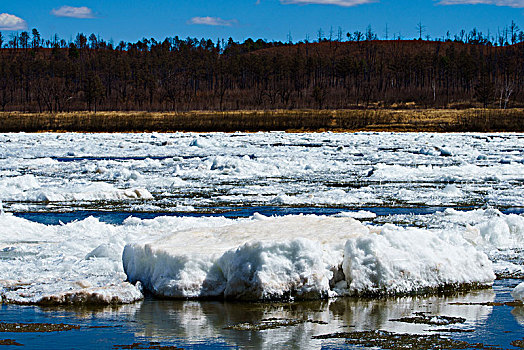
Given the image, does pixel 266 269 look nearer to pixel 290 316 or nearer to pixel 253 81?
pixel 290 316

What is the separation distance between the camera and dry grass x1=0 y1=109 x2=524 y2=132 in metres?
54.8

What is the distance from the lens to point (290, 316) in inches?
239

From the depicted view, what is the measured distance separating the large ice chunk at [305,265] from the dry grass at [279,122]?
49160mm

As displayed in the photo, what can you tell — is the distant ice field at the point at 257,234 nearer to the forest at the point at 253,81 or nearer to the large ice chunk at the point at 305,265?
the large ice chunk at the point at 305,265

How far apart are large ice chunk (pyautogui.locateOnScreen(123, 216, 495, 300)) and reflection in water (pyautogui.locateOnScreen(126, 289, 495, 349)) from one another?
0.16 meters

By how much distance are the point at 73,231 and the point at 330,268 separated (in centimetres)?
504

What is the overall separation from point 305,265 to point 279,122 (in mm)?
52291

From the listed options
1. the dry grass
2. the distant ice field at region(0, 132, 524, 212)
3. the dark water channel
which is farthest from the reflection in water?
the dry grass

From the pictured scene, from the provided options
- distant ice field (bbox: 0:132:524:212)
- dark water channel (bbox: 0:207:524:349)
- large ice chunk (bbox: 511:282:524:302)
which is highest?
distant ice field (bbox: 0:132:524:212)

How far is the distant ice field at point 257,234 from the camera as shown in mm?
6656

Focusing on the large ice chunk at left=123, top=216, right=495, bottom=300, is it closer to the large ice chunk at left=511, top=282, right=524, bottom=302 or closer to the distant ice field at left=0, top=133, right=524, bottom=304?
the distant ice field at left=0, top=133, right=524, bottom=304

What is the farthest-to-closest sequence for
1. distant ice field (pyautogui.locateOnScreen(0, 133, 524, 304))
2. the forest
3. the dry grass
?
1. the forest
2. the dry grass
3. distant ice field (pyautogui.locateOnScreen(0, 133, 524, 304))

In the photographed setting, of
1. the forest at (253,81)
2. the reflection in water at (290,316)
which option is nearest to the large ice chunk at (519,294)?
the reflection in water at (290,316)

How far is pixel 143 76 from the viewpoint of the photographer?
117 m
